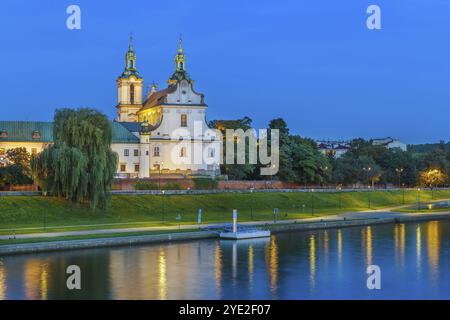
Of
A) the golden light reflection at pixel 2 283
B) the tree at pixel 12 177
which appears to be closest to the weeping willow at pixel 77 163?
the tree at pixel 12 177

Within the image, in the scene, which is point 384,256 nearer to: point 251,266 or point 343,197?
point 251,266

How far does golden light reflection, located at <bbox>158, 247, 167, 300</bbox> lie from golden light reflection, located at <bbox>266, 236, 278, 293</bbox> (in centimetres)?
460

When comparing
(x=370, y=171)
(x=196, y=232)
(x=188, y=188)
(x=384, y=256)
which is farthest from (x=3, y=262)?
(x=370, y=171)

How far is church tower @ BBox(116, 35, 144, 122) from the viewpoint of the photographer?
9725 cm

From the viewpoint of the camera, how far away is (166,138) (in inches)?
3287

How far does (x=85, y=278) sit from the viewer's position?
106ft

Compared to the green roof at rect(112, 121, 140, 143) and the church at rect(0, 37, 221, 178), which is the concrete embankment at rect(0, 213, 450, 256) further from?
the green roof at rect(112, 121, 140, 143)

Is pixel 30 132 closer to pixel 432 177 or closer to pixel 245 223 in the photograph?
pixel 245 223

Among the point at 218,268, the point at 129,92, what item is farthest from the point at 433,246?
the point at 129,92

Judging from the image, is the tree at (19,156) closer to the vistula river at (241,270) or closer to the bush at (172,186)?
the bush at (172,186)

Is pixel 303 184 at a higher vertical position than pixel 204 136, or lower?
lower

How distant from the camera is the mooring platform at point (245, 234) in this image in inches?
1831

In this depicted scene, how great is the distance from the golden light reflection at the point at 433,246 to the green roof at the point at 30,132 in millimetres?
34544

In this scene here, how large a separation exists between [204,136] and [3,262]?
50.4 m
